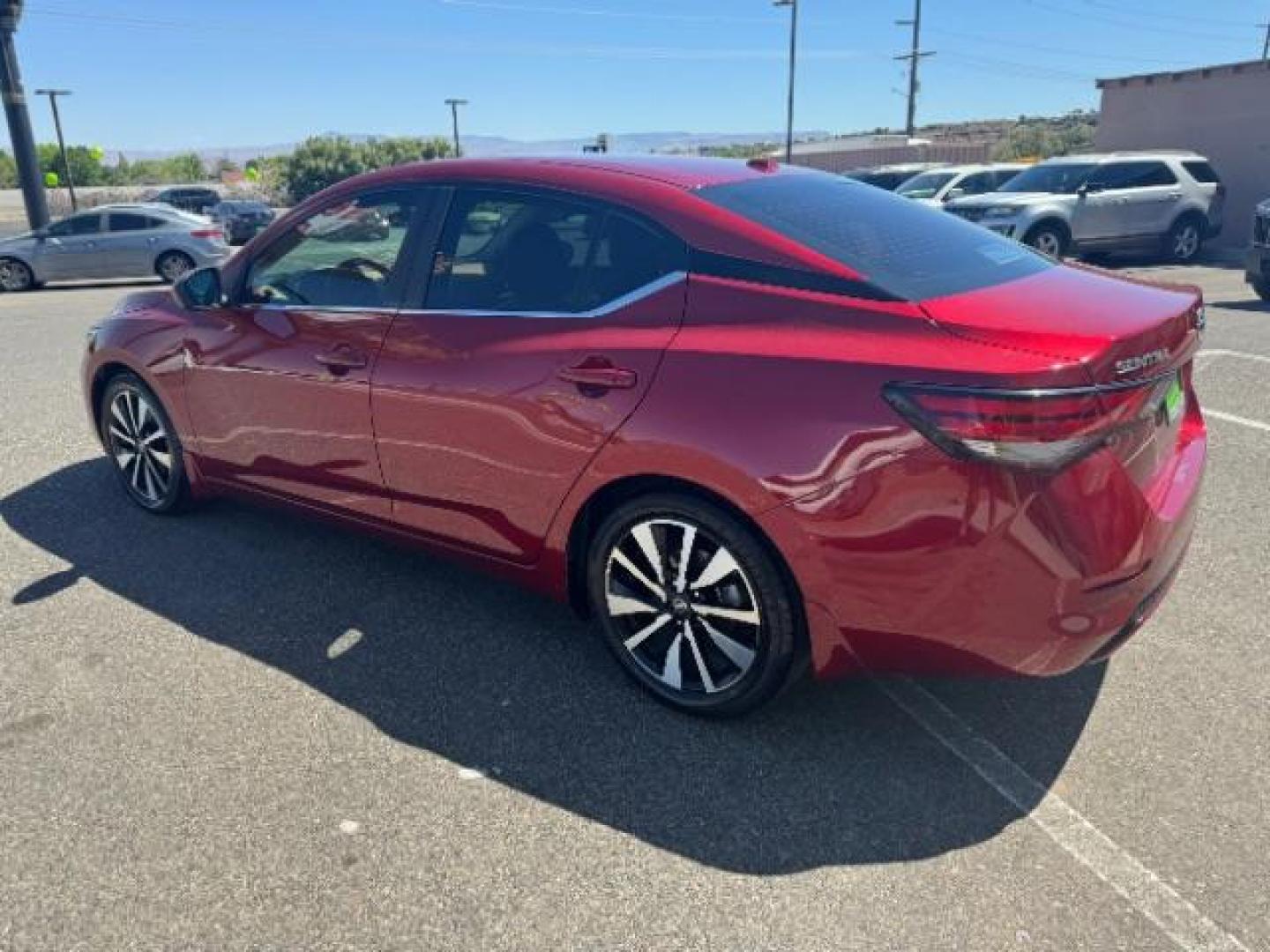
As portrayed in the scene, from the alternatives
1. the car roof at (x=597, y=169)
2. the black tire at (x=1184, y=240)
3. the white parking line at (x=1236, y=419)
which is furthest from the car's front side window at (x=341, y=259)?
the black tire at (x=1184, y=240)

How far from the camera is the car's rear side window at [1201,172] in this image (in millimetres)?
16031

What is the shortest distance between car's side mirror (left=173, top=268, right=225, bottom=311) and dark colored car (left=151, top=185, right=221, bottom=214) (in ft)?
107

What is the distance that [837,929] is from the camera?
7.08ft

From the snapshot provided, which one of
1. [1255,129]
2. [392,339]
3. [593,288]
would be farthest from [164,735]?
[1255,129]

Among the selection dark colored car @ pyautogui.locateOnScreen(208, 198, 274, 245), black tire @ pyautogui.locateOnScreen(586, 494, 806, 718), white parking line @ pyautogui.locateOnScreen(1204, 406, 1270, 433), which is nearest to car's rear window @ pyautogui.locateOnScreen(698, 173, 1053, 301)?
black tire @ pyautogui.locateOnScreen(586, 494, 806, 718)

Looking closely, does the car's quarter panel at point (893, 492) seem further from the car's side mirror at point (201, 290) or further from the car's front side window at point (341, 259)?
the car's side mirror at point (201, 290)

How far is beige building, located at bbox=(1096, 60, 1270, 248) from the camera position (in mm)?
18766

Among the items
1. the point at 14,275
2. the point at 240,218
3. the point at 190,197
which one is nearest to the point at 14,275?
the point at 14,275

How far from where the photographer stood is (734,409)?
2.56 metres

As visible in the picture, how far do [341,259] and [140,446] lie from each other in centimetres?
173

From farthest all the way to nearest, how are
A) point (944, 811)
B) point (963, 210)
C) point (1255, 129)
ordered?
point (1255, 129) < point (963, 210) < point (944, 811)

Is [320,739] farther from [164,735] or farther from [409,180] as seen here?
[409,180]

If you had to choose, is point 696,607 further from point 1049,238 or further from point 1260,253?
point 1049,238

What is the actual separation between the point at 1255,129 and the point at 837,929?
22.0 metres
